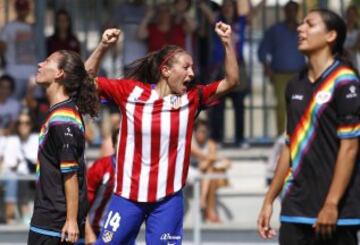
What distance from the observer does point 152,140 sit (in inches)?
294

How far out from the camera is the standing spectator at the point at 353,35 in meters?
13.5

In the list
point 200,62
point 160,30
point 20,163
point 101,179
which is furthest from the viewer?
point 200,62

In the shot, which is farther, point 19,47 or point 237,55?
point 237,55

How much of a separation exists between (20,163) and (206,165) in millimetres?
1961

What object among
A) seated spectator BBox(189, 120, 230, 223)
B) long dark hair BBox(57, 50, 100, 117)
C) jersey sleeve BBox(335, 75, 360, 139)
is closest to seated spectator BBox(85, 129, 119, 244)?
long dark hair BBox(57, 50, 100, 117)

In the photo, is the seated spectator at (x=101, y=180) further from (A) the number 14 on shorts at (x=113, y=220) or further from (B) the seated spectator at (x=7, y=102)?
(B) the seated spectator at (x=7, y=102)

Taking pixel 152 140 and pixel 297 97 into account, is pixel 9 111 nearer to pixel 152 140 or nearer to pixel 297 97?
pixel 152 140

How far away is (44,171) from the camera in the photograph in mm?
6863

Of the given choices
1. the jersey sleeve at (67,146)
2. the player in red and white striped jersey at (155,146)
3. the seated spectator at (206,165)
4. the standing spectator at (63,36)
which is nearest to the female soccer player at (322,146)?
the player in red and white striped jersey at (155,146)

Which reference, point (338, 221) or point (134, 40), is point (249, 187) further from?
point (338, 221)

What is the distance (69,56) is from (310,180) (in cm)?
172

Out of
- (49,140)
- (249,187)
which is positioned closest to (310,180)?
(49,140)

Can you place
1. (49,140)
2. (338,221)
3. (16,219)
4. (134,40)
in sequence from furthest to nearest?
(134,40), (16,219), (49,140), (338,221)

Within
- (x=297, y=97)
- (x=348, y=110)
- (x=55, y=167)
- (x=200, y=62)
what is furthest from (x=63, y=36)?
(x=348, y=110)
